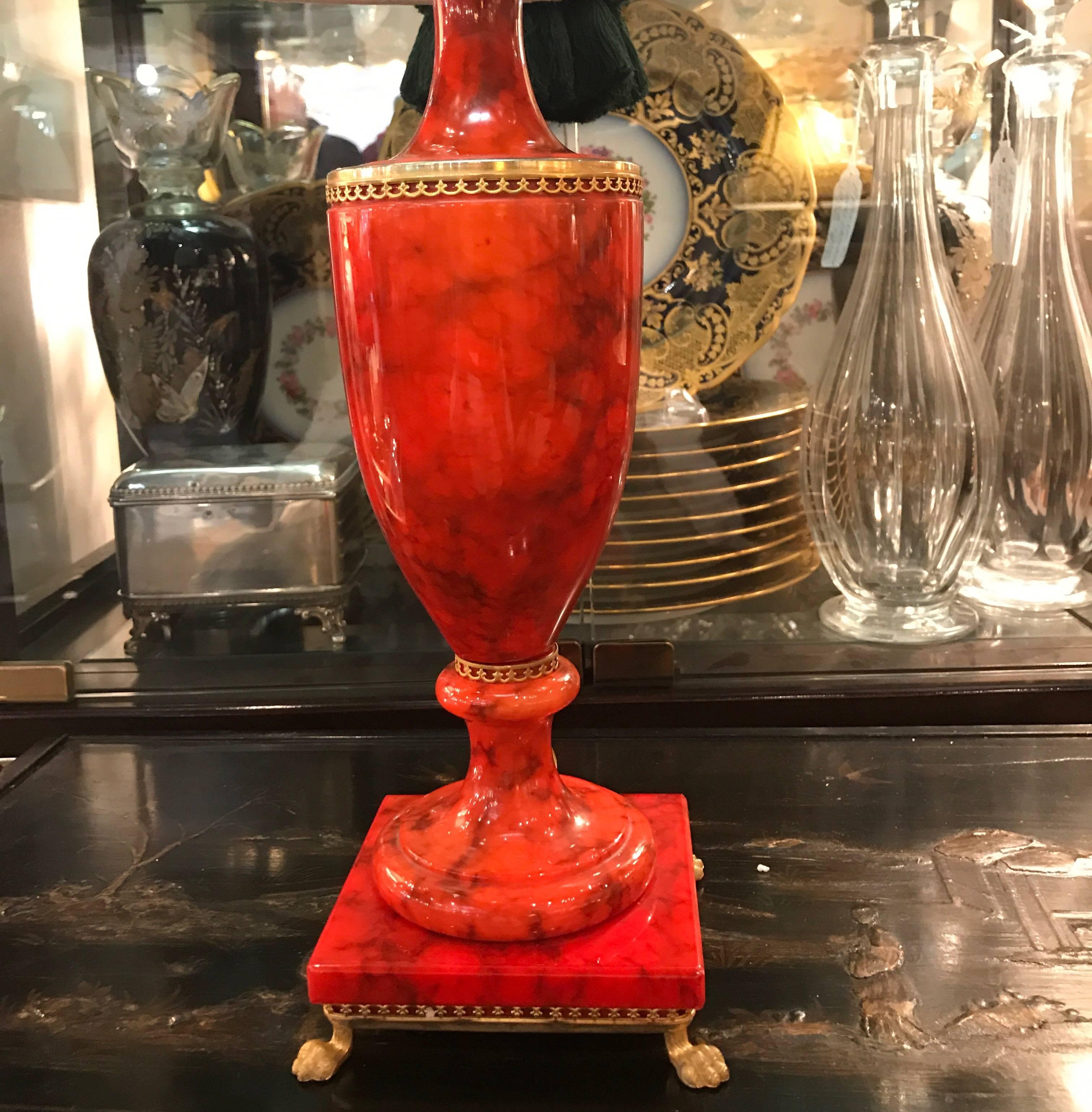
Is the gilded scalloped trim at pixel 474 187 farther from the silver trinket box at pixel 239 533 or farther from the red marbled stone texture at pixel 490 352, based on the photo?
the silver trinket box at pixel 239 533

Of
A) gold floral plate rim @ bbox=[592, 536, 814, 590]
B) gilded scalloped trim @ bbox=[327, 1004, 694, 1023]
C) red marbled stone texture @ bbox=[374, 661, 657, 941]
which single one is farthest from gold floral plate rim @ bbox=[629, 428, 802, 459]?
gilded scalloped trim @ bbox=[327, 1004, 694, 1023]

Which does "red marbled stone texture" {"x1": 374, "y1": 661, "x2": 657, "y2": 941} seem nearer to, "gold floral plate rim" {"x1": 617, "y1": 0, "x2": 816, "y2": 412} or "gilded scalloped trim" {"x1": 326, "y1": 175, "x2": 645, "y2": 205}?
"gilded scalloped trim" {"x1": 326, "y1": 175, "x2": 645, "y2": 205}

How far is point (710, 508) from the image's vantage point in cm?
113

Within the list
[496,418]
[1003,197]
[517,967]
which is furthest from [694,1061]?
[1003,197]

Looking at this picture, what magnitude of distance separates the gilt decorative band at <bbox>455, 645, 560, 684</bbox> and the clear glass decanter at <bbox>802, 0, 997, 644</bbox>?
0.54 meters

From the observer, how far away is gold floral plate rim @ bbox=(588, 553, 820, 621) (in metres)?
1.13

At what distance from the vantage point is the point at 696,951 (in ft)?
2.02

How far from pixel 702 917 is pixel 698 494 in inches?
19.3

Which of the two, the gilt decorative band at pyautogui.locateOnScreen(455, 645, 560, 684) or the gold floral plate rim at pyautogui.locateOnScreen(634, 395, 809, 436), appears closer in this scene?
the gilt decorative band at pyautogui.locateOnScreen(455, 645, 560, 684)

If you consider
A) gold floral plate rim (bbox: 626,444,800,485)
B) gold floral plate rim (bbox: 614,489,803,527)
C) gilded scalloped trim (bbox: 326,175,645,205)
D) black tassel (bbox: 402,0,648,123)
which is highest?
black tassel (bbox: 402,0,648,123)

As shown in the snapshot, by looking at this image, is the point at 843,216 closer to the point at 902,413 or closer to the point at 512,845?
the point at 902,413

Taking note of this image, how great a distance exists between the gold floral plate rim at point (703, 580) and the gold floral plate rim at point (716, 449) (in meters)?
0.10

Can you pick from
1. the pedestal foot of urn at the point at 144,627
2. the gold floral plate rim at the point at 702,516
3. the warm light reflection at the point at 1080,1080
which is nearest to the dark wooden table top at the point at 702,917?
the warm light reflection at the point at 1080,1080

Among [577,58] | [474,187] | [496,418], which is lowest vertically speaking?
[496,418]
